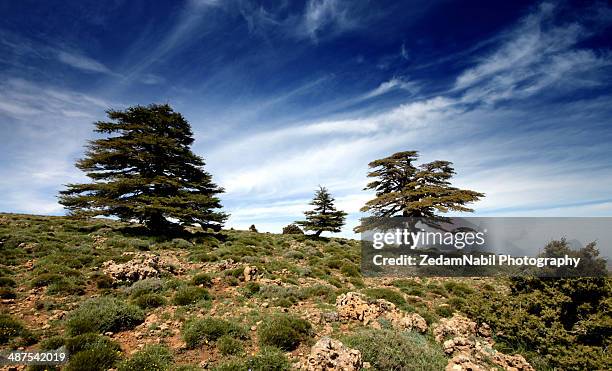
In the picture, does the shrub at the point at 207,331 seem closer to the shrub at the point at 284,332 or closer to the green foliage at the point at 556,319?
the shrub at the point at 284,332

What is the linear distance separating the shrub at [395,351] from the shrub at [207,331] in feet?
11.0

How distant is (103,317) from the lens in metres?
8.25

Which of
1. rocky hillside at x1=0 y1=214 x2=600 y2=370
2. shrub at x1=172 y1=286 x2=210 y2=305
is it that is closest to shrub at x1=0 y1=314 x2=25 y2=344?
rocky hillside at x1=0 y1=214 x2=600 y2=370

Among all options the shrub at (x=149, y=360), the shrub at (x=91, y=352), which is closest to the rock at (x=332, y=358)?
the shrub at (x=149, y=360)

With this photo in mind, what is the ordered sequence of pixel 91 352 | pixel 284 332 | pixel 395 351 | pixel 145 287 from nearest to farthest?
pixel 91 352 → pixel 395 351 → pixel 284 332 → pixel 145 287

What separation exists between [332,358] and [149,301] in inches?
283

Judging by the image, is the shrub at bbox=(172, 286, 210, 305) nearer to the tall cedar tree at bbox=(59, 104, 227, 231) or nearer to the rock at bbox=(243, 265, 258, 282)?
the rock at bbox=(243, 265, 258, 282)

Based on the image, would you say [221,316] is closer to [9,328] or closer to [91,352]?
[91,352]

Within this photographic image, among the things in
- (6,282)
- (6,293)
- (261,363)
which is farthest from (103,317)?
(6,282)

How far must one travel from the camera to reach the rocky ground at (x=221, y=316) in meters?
6.79

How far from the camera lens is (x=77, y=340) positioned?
7.00m

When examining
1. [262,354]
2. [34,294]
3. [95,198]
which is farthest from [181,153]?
[262,354]

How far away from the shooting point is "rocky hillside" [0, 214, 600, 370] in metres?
6.79

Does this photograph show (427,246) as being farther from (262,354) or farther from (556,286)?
(262,354)
